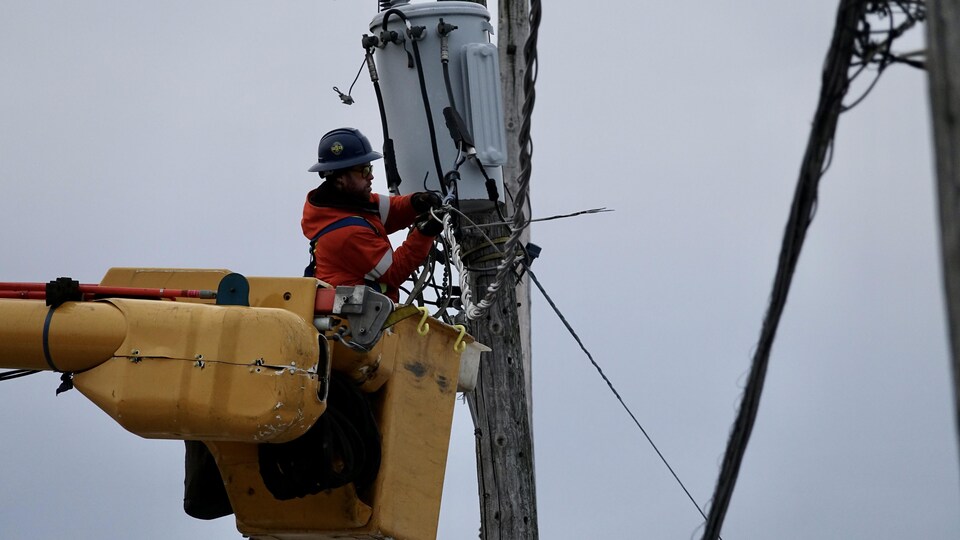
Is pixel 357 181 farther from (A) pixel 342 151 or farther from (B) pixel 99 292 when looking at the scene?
(B) pixel 99 292

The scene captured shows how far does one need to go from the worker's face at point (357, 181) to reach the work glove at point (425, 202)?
219 millimetres

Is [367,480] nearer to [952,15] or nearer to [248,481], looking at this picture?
[248,481]

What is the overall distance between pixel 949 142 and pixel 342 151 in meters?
4.60

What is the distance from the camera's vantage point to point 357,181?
24.1ft

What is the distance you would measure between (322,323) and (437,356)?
75 cm

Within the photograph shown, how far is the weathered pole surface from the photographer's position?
116 inches

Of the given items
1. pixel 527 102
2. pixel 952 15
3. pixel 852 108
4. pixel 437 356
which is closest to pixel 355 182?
pixel 437 356

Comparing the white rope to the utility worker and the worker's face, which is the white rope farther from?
the worker's face

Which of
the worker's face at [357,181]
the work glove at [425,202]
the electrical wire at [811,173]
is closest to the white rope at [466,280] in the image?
the work glove at [425,202]

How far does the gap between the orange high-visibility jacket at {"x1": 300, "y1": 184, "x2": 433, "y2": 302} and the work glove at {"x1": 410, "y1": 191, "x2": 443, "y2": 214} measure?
8cm

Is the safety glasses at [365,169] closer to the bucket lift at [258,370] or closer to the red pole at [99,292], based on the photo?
the bucket lift at [258,370]

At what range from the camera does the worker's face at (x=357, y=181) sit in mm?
7301

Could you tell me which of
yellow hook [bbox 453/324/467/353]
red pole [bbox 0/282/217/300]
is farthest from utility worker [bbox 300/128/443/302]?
red pole [bbox 0/282/217/300]

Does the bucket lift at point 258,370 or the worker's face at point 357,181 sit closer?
the bucket lift at point 258,370
